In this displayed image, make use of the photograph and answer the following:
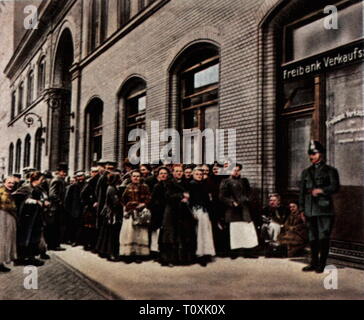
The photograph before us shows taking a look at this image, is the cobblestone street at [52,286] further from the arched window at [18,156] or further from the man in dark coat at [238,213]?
the arched window at [18,156]

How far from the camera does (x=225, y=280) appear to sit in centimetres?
451

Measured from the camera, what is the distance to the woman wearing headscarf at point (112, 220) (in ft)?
19.7

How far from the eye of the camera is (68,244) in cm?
803

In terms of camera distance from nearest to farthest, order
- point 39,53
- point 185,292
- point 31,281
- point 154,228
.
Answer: point 185,292
point 31,281
point 154,228
point 39,53

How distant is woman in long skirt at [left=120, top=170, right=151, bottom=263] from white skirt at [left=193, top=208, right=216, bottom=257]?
0.79m

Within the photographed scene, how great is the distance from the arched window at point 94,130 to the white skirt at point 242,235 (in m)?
6.99

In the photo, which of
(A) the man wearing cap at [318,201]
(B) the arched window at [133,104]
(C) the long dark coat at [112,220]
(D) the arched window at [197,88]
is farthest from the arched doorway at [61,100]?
(A) the man wearing cap at [318,201]

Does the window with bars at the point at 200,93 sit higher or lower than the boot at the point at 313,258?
higher

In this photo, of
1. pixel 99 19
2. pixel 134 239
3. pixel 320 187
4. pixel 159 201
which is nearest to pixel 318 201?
pixel 320 187

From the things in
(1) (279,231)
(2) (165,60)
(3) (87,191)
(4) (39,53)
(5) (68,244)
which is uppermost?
(4) (39,53)

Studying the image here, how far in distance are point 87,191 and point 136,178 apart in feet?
6.34
